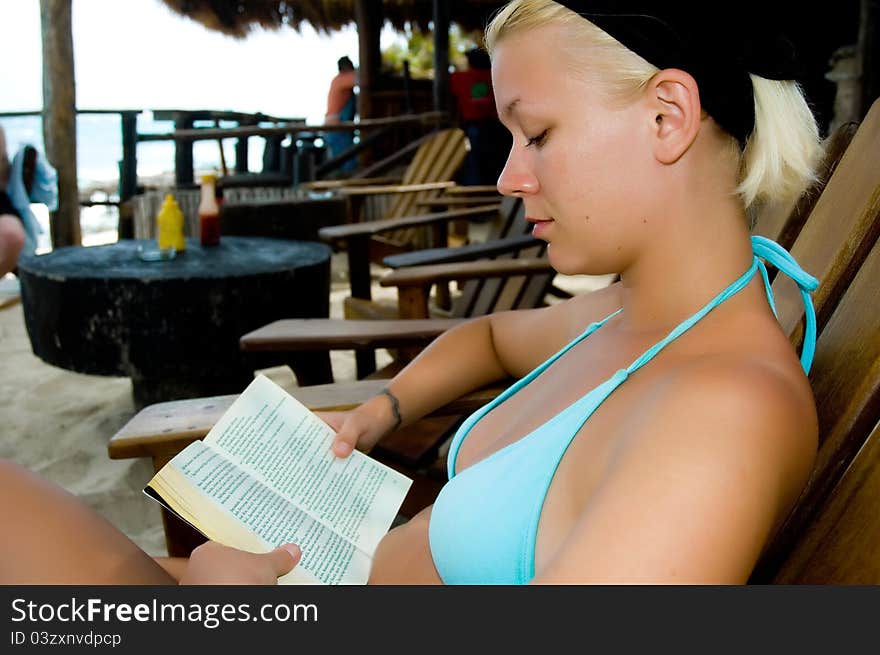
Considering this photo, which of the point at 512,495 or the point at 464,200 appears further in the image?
the point at 464,200

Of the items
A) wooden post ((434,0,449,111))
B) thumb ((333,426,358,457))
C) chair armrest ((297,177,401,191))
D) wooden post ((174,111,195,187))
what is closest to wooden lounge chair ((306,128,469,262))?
chair armrest ((297,177,401,191))

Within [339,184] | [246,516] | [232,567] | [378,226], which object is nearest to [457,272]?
[378,226]

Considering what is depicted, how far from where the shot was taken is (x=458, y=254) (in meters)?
3.14

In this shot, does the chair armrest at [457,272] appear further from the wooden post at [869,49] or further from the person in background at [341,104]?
the person in background at [341,104]

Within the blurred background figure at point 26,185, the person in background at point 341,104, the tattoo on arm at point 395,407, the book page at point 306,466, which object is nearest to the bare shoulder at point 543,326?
the tattoo on arm at point 395,407

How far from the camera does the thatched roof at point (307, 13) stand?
1353cm

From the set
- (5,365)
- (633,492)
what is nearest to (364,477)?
(633,492)

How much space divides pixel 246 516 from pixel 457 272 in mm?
1734

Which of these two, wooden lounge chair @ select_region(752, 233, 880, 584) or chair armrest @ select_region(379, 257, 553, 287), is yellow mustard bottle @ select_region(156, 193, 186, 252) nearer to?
chair armrest @ select_region(379, 257, 553, 287)

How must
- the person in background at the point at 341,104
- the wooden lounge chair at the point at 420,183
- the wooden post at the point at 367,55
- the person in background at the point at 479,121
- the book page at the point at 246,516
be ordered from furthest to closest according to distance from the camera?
the wooden post at the point at 367,55
the person in background at the point at 341,104
the person in background at the point at 479,121
the wooden lounge chair at the point at 420,183
the book page at the point at 246,516

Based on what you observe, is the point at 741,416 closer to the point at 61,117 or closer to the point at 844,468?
the point at 844,468

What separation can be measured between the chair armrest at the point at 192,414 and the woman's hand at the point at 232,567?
1.60 feet

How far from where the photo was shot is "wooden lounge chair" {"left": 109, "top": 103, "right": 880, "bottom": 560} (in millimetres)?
1253
